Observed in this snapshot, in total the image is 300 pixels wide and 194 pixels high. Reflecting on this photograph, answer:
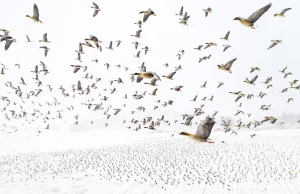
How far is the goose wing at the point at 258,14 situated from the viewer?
6.66 meters

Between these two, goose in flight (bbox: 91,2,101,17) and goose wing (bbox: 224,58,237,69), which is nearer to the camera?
goose wing (bbox: 224,58,237,69)

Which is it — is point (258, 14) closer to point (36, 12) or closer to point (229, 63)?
point (229, 63)

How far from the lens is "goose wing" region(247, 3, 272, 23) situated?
21.9 feet

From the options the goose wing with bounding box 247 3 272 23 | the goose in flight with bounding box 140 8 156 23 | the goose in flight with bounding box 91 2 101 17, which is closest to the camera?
the goose wing with bounding box 247 3 272 23

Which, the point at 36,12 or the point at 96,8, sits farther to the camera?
the point at 96,8

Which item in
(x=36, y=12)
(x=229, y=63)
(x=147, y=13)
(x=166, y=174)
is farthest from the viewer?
(x=166, y=174)

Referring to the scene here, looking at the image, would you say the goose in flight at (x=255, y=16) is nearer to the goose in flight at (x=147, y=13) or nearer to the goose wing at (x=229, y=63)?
the goose wing at (x=229, y=63)

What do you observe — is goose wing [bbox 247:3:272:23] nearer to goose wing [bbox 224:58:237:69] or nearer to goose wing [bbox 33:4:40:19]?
goose wing [bbox 224:58:237:69]

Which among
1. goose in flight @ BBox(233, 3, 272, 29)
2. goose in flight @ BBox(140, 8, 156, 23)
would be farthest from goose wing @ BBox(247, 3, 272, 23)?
goose in flight @ BBox(140, 8, 156, 23)

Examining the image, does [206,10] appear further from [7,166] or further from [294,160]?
[7,166]

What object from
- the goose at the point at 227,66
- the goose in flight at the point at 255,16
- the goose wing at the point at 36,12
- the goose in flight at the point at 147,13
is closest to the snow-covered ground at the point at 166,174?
the goose at the point at 227,66

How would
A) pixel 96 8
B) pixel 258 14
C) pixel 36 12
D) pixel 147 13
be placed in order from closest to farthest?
pixel 258 14, pixel 36 12, pixel 147 13, pixel 96 8

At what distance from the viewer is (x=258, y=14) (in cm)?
687

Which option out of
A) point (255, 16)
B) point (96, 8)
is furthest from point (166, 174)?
point (255, 16)
